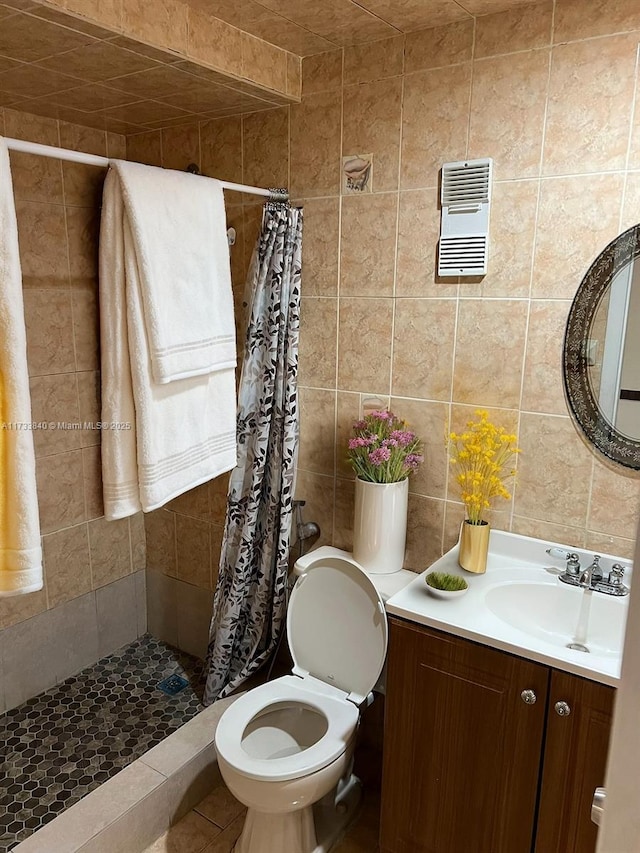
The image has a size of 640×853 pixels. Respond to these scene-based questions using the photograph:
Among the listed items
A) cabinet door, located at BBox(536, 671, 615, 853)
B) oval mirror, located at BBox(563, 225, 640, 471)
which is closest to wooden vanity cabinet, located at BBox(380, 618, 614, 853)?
cabinet door, located at BBox(536, 671, 615, 853)

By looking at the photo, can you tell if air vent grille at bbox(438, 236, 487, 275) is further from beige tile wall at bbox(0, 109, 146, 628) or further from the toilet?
beige tile wall at bbox(0, 109, 146, 628)

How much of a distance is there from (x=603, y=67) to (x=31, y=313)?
6.67ft

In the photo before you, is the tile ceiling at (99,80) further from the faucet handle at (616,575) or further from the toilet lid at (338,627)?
the faucet handle at (616,575)

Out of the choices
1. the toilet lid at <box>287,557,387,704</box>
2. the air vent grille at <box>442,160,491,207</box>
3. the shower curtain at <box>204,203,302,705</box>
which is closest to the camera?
the air vent grille at <box>442,160,491,207</box>

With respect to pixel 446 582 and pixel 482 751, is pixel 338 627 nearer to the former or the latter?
pixel 446 582

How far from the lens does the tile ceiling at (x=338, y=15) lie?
1.75m

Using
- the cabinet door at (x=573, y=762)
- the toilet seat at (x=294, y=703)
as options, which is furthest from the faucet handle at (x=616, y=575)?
the toilet seat at (x=294, y=703)

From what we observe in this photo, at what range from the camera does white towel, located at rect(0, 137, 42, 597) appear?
1436mm

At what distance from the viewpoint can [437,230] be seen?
201 centimetres

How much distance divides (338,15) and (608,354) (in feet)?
3.98

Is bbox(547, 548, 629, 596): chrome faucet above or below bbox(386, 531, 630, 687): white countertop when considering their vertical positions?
above

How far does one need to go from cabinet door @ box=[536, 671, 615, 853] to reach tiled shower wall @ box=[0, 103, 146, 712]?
1.96 m

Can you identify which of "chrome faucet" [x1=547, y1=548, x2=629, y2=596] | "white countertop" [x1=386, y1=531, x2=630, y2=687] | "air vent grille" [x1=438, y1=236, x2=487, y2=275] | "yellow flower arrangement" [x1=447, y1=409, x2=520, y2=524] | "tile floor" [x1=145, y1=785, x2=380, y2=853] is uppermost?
"air vent grille" [x1=438, y1=236, x2=487, y2=275]

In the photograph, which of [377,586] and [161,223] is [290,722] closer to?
[377,586]
